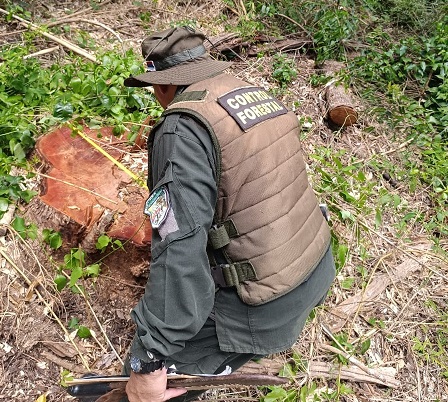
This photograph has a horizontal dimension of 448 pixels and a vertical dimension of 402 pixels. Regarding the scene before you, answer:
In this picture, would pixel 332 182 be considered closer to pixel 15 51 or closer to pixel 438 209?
pixel 438 209

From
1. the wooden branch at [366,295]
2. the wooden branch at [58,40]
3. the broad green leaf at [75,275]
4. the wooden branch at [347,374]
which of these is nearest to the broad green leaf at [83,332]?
the broad green leaf at [75,275]

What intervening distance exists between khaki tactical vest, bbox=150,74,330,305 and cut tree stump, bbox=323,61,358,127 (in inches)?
92.8

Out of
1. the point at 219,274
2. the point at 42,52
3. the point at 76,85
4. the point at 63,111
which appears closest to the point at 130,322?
the point at 219,274

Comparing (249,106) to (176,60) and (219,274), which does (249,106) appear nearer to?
(176,60)

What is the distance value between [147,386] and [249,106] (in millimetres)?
1119

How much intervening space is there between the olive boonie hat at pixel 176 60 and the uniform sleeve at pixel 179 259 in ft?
1.06

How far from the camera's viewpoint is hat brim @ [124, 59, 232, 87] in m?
1.79

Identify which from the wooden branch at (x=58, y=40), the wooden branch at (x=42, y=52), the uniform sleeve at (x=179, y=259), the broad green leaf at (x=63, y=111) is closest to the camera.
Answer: the uniform sleeve at (x=179, y=259)

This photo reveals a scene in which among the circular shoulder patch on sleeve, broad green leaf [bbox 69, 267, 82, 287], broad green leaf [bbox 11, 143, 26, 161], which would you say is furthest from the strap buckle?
broad green leaf [bbox 11, 143, 26, 161]

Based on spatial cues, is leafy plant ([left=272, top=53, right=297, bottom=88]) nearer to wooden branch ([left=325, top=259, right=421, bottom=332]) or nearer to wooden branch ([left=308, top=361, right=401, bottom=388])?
wooden branch ([left=325, top=259, right=421, bottom=332])

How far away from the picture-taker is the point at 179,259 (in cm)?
150

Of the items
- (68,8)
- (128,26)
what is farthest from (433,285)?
(68,8)

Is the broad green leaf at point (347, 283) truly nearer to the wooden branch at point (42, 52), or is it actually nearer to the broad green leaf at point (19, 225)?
the broad green leaf at point (19, 225)

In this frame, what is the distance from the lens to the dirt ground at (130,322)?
2350mm
